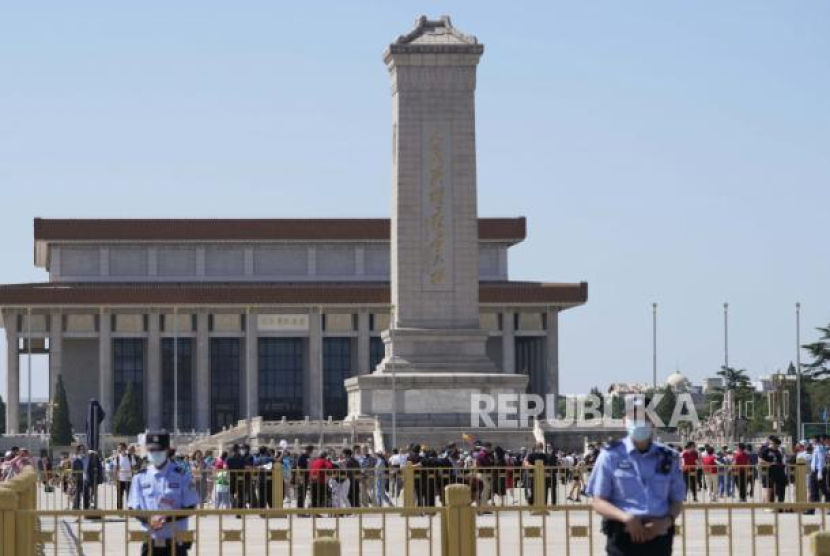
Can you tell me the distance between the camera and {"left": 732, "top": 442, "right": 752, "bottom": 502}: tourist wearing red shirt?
39.6 metres

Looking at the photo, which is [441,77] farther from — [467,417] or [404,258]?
[467,417]

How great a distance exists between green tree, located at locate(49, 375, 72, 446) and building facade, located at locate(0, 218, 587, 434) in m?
6.04

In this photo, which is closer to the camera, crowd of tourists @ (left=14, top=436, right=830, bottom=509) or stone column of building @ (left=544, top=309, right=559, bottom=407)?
crowd of tourists @ (left=14, top=436, right=830, bottom=509)

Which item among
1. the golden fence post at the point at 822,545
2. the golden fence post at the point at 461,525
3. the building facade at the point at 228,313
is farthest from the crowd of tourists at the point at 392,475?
the building facade at the point at 228,313

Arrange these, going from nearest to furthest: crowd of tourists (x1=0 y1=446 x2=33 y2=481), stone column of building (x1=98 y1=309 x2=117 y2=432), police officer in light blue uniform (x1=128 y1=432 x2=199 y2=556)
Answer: police officer in light blue uniform (x1=128 y1=432 x2=199 y2=556), crowd of tourists (x1=0 y1=446 x2=33 y2=481), stone column of building (x1=98 y1=309 x2=117 y2=432)

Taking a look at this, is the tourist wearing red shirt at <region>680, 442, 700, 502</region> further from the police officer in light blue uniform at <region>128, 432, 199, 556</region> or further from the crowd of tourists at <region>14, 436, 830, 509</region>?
the police officer in light blue uniform at <region>128, 432, 199, 556</region>

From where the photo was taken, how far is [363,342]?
118938 millimetres

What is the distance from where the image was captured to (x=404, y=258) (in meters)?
82.6

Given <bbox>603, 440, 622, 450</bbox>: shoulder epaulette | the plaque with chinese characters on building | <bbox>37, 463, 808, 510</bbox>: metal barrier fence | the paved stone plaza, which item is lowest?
the paved stone plaza

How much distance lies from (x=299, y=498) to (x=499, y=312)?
7984cm

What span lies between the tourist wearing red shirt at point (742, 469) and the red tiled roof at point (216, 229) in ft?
274

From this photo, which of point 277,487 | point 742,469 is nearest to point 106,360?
point 742,469

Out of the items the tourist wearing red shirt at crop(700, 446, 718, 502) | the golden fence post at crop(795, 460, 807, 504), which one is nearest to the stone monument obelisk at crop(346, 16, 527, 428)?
the tourist wearing red shirt at crop(700, 446, 718, 502)

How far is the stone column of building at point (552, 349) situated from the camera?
116350 millimetres
